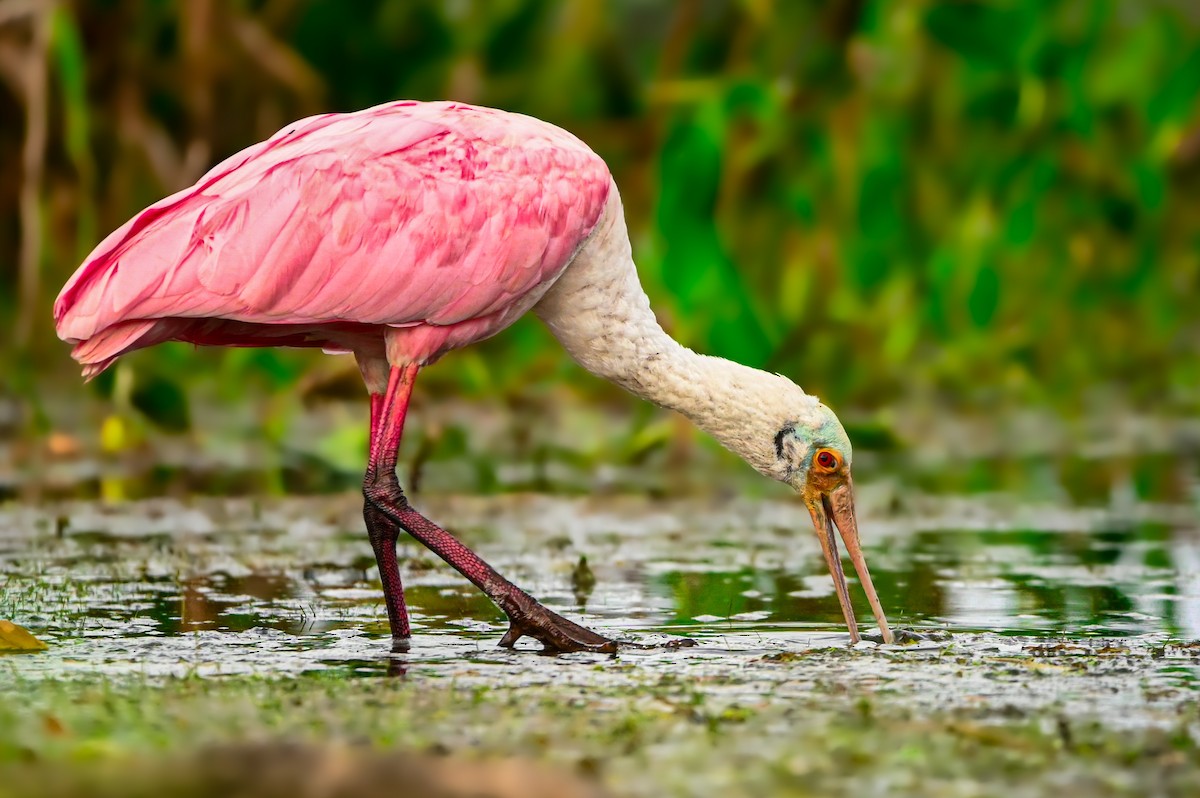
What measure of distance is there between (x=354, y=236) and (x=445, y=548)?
94 cm

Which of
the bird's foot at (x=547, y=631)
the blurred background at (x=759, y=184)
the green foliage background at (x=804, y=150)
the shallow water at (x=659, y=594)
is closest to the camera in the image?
the shallow water at (x=659, y=594)

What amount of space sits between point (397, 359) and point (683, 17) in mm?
8357

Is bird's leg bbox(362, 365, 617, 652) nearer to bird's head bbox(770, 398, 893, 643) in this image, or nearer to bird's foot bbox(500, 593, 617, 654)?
bird's foot bbox(500, 593, 617, 654)

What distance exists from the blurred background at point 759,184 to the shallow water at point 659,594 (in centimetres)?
243

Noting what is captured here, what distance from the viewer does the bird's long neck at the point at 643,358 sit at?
662 centimetres

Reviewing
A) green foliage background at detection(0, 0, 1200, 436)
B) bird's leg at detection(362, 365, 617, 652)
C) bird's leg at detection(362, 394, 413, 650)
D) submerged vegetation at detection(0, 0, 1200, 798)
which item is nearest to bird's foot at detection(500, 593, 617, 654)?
bird's leg at detection(362, 365, 617, 652)

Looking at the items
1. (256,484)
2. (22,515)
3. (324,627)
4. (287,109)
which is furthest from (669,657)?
(287,109)

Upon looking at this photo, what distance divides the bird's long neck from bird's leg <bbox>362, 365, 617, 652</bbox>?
57 cm

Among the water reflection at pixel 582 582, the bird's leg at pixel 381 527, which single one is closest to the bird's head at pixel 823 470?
the water reflection at pixel 582 582

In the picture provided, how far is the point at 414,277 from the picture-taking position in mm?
6438

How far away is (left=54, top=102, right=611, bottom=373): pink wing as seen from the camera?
244 inches

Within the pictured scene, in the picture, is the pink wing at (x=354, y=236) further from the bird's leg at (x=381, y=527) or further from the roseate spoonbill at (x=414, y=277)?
the bird's leg at (x=381, y=527)

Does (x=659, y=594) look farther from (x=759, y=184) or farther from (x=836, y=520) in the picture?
(x=759, y=184)

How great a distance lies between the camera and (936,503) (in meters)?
9.20
